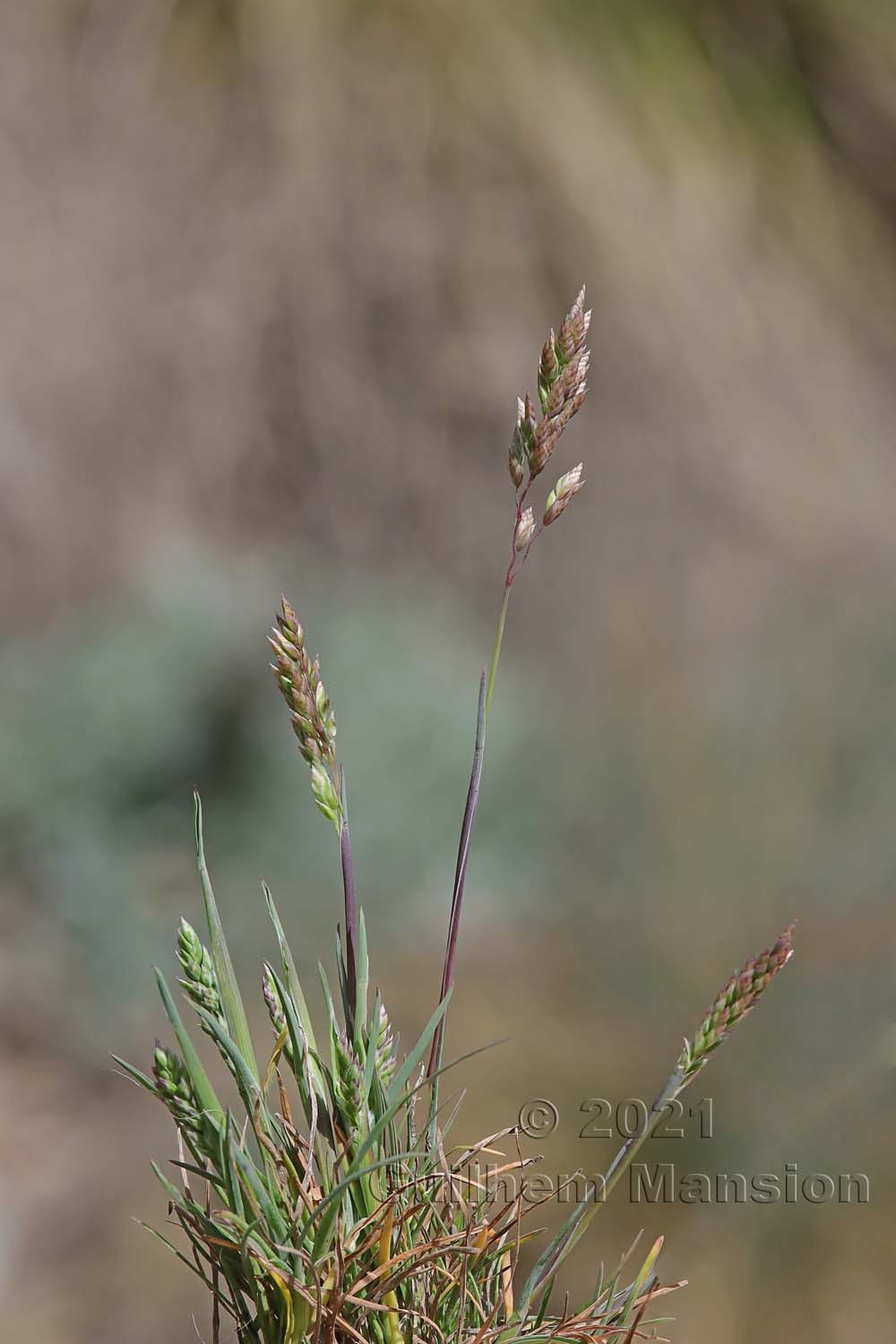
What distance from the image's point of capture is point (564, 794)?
0.74 metres

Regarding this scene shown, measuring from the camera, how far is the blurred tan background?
0.70 meters

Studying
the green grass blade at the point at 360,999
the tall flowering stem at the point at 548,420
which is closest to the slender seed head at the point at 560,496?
the tall flowering stem at the point at 548,420

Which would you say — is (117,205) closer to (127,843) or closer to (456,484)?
(456,484)

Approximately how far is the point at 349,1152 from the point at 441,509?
0.53 meters

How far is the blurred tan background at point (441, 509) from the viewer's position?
703 mm

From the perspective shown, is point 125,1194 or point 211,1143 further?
point 125,1194

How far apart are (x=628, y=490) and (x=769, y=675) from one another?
0.15 metres

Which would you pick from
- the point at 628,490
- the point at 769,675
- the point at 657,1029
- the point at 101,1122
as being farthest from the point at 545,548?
the point at 101,1122

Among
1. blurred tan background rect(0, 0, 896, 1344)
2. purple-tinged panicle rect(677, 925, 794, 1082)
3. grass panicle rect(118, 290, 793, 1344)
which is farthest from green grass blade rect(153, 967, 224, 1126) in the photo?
blurred tan background rect(0, 0, 896, 1344)

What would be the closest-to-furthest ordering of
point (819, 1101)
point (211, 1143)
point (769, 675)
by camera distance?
point (211, 1143), point (819, 1101), point (769, 675)

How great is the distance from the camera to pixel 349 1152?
0.29 metres

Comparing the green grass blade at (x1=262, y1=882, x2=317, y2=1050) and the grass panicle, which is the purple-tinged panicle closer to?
the grass panicle

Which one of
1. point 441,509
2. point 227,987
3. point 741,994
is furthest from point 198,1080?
point 441,509

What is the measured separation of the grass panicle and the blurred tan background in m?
0.38
